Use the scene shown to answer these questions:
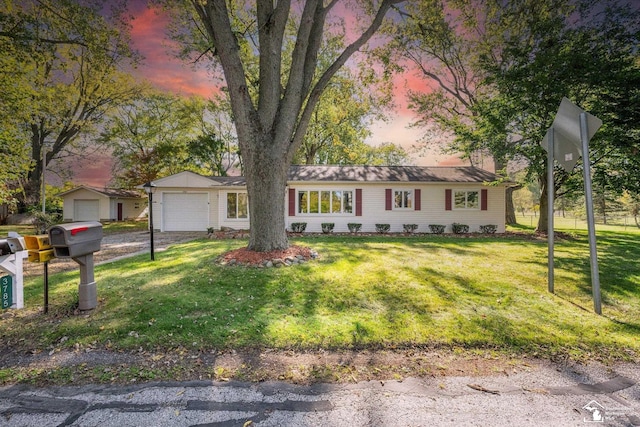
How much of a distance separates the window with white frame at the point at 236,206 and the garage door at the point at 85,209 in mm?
18107

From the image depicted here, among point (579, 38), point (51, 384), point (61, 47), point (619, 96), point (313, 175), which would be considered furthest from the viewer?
point (313, 175)

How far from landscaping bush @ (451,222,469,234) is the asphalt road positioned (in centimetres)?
1246

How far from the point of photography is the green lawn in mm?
3191

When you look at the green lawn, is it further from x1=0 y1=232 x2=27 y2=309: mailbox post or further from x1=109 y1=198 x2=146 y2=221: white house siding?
x1=109 y1=198 x2=146 y2=221: white house siding

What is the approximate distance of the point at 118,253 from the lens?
886 cm

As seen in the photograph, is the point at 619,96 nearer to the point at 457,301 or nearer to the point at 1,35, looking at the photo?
the point at 457,301

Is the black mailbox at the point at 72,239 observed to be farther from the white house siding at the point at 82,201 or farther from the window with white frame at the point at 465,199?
the white house siding at the point at 82,201

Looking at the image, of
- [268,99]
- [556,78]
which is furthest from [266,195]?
[556,78]

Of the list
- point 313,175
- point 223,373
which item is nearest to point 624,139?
point 313,175

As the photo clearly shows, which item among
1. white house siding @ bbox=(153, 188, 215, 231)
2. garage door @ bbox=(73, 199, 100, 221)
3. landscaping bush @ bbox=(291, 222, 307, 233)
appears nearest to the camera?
landscaping bush @ bbox=(291, 222, 307, 233)

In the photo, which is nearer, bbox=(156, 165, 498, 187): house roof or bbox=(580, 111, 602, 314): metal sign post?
bbox=(580, 111, 602, 314): metal sign post

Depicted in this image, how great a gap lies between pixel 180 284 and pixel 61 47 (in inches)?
663

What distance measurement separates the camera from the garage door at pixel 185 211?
15258 mm

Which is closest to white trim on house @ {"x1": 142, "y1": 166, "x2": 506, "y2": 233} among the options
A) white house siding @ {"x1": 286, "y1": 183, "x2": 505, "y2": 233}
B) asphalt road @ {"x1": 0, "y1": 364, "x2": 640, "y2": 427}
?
white house siding @ {"x1": 286, "y1": 183, "x2": 505, "y2": 233}
